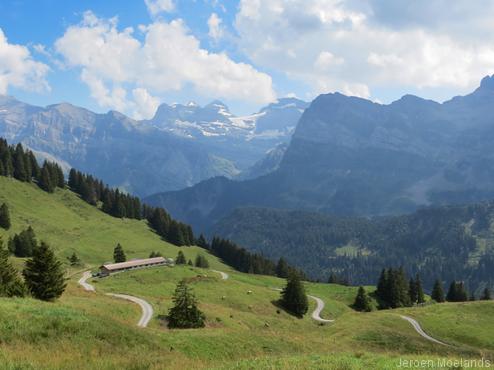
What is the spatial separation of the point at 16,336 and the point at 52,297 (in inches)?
883

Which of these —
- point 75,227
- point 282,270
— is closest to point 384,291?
point 282,270

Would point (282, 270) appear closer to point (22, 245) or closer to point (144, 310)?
point (22, 245)

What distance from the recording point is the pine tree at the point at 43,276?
1625 inches

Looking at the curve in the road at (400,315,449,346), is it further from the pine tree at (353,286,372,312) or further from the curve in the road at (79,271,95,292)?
the curve in the road at (79,271,95,292)

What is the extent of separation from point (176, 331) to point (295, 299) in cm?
5255

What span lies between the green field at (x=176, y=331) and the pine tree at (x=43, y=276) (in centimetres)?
213

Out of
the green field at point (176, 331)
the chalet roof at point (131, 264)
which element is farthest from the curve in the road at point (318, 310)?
the chalet roof at point (131, 264)

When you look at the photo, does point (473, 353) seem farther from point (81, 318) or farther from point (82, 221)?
point (82, 221)

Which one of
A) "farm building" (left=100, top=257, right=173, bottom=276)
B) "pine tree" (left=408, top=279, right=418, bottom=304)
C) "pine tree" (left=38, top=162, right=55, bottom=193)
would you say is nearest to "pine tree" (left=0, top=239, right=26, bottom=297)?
"farm building" (left=100, top=257, right=173, bottom=276)

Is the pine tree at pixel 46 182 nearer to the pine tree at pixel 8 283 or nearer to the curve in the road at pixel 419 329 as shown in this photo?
the pine tree at pixel 8 283

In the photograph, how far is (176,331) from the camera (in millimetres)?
35125

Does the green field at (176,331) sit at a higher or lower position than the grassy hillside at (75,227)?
lower

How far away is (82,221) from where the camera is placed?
152 meters

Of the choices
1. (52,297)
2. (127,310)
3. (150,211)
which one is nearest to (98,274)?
(127,310)
